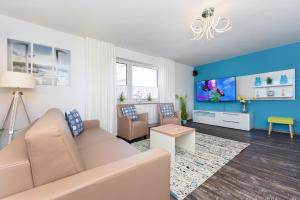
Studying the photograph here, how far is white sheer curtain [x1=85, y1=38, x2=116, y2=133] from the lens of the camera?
10.1 ft

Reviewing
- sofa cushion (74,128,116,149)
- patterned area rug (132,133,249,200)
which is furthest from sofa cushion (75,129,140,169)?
patterned area rug (132,133,249,200)

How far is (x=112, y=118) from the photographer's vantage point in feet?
11.3

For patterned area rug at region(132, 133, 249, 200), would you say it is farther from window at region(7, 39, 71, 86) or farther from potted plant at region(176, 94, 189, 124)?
window at region(7, 39, 71, 86)

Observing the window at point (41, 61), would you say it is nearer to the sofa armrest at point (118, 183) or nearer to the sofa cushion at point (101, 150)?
the sofa cushion at point (101, 150)

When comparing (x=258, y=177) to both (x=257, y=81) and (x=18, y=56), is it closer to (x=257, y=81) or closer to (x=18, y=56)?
(x=257, y=81)

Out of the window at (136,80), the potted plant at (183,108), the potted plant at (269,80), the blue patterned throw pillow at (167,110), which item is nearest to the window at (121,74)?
the window at (136,80)

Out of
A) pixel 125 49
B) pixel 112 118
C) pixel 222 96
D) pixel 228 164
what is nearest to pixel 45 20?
pixel 125 49

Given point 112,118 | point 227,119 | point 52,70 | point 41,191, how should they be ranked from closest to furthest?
point 41,191 → point 52,70 → point 112,118 → point 227,119

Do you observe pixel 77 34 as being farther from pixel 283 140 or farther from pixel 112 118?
pixel 283 140

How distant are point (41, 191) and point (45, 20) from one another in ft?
9.47

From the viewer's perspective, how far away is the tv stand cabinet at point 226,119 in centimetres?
405

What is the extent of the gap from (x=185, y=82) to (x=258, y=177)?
4.34 m

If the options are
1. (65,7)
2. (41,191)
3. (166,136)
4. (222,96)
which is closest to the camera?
(41,191)

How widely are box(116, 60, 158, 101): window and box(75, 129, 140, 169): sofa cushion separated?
2047mm
